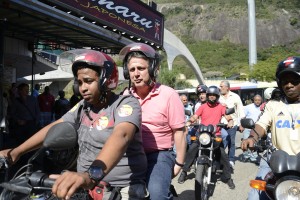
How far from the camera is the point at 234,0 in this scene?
495 ft

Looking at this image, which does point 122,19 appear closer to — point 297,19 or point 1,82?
point 1,82

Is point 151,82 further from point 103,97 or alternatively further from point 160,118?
point 103,97

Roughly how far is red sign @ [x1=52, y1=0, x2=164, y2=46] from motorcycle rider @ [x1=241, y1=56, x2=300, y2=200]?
564cm

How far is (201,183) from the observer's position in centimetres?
523

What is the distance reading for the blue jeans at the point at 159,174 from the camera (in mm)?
2773

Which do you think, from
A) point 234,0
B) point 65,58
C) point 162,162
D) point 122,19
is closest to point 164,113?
point 162,162

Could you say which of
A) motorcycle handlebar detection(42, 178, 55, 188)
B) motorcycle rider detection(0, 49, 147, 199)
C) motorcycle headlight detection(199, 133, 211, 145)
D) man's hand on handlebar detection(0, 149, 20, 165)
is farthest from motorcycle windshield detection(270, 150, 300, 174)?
motorcycle headlight detection(199, 133, 211, 145)

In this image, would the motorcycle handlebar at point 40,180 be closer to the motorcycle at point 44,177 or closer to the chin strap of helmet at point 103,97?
the motorcycle at point 44,177

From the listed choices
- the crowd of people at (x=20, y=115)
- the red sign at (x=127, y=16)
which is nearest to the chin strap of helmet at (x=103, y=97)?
the red sign at (x=127, y=16)

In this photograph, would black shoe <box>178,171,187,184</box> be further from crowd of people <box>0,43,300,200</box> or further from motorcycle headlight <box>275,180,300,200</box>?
motorcycle headlight <box>275,180,300,200</box>

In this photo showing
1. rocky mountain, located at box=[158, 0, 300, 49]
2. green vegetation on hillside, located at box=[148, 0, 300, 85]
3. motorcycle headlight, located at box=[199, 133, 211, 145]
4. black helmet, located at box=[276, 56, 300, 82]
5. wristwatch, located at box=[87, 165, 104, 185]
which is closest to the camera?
wristwatch, located at box=[87, 165, 104, 185]

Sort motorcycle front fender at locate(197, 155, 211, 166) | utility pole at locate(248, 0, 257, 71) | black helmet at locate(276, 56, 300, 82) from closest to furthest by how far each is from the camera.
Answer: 1. black helmet at locate(276, 56, 300, 82)
2. motorcycle front fender at locate(197, 155, 211, 166)
3. utility pole at locate(248, 0, 257, 71)

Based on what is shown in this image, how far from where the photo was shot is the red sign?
8586mm

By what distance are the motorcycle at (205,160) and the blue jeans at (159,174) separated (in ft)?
6.89
